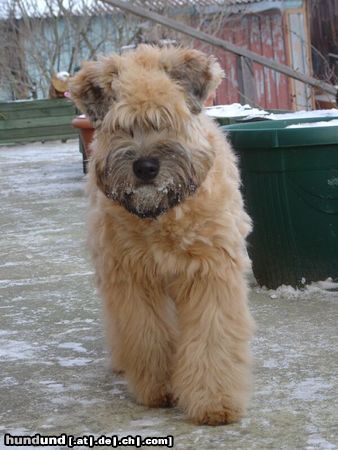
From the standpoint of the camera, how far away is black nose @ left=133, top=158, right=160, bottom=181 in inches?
147

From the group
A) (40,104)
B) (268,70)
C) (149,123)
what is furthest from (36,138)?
(149,123)

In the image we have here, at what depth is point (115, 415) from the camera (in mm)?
4137

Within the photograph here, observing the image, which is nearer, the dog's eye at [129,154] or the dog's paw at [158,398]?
the dog's eye at [129,154]

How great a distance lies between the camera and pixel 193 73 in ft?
13.3

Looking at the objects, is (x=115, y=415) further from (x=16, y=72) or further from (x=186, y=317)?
(x=16, y=72)

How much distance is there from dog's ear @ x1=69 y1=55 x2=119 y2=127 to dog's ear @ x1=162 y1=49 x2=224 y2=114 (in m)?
0.25

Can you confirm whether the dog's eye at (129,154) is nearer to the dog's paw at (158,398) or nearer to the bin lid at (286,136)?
the dog's paw at (158,398)

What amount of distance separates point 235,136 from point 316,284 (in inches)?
44.3

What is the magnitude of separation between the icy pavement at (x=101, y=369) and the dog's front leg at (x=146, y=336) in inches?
4.1

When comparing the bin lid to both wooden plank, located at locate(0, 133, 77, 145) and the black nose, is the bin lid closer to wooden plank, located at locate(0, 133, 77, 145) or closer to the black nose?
the black nose

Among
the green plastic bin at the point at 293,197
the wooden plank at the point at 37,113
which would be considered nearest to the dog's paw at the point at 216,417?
the green plastic bin at the point at 293,197

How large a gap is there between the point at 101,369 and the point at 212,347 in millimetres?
1017

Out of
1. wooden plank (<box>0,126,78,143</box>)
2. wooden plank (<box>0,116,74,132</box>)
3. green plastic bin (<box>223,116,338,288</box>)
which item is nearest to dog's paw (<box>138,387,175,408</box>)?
green plastic bin (<box>223,116,338,288</box>)

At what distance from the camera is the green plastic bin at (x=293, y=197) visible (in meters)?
5.95
